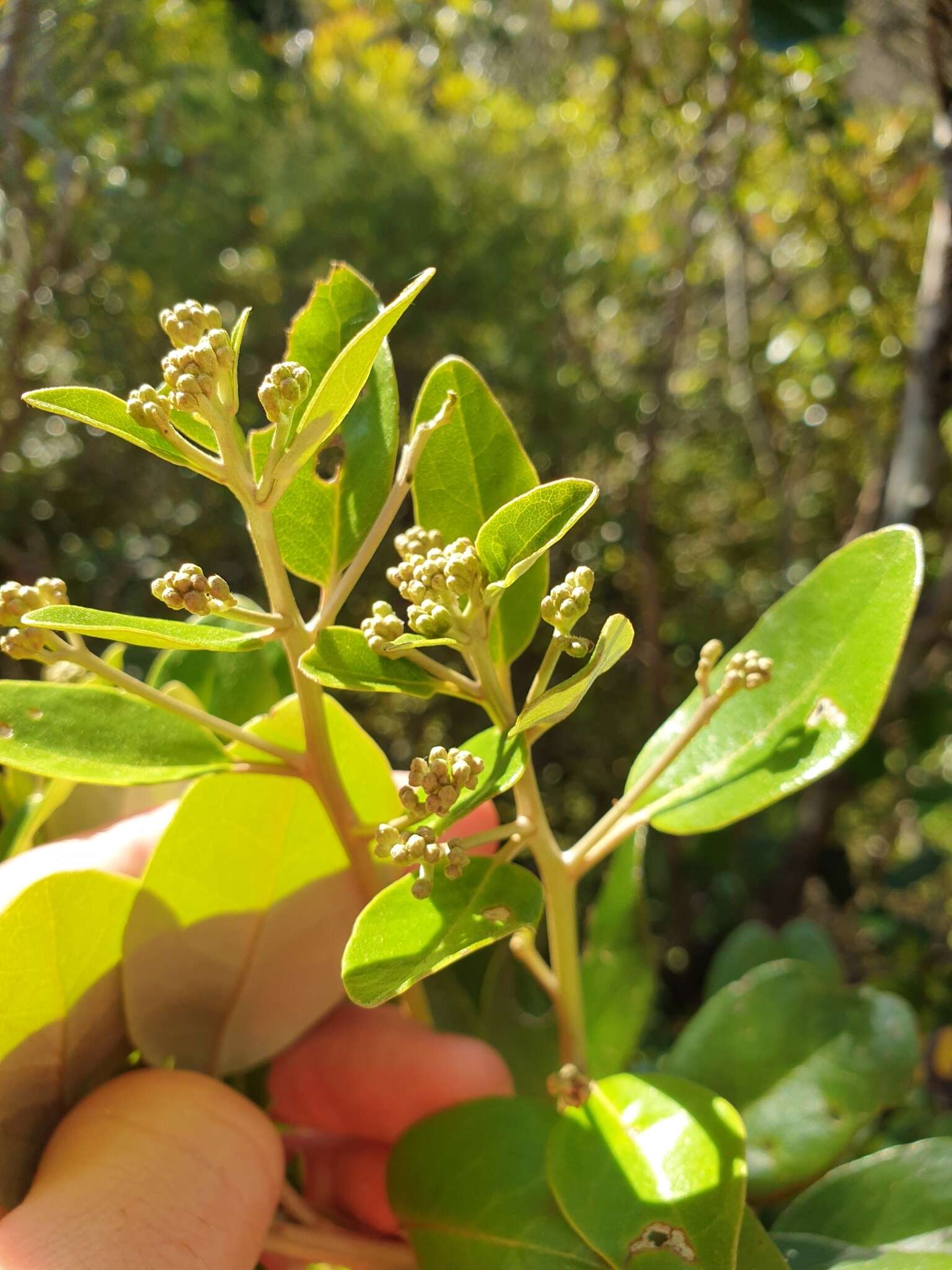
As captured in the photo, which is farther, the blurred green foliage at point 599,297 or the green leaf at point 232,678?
the blurred green foliage at point 599,297

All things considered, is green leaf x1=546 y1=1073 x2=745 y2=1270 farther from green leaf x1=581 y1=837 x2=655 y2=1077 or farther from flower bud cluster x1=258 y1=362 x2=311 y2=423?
flower bud cluster x1=258 y1=362 x2=311 y2=423

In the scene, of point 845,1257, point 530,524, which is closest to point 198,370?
point 530,524

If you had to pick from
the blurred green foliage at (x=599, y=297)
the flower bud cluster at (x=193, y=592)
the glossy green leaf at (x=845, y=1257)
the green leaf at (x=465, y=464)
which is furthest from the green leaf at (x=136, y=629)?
the blurred green foliage at (x=599, y=297)

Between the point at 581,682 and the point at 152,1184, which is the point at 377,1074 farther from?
the point at 581,682

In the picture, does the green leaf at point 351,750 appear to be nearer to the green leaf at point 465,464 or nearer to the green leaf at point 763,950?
the green leaf at point 465,464

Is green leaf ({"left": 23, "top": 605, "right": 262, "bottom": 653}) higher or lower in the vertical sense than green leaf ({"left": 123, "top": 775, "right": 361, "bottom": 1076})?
higher

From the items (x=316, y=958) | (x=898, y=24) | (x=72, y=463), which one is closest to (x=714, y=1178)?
(x=316, y=958)

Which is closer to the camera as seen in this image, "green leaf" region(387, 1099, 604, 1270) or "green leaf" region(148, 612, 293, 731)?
"green leaf" region(387, 1099, 604, 1270)

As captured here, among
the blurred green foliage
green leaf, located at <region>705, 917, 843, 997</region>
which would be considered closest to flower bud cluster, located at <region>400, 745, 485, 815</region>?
green leaf, located at <region>705, 917, 843, 997</region>
